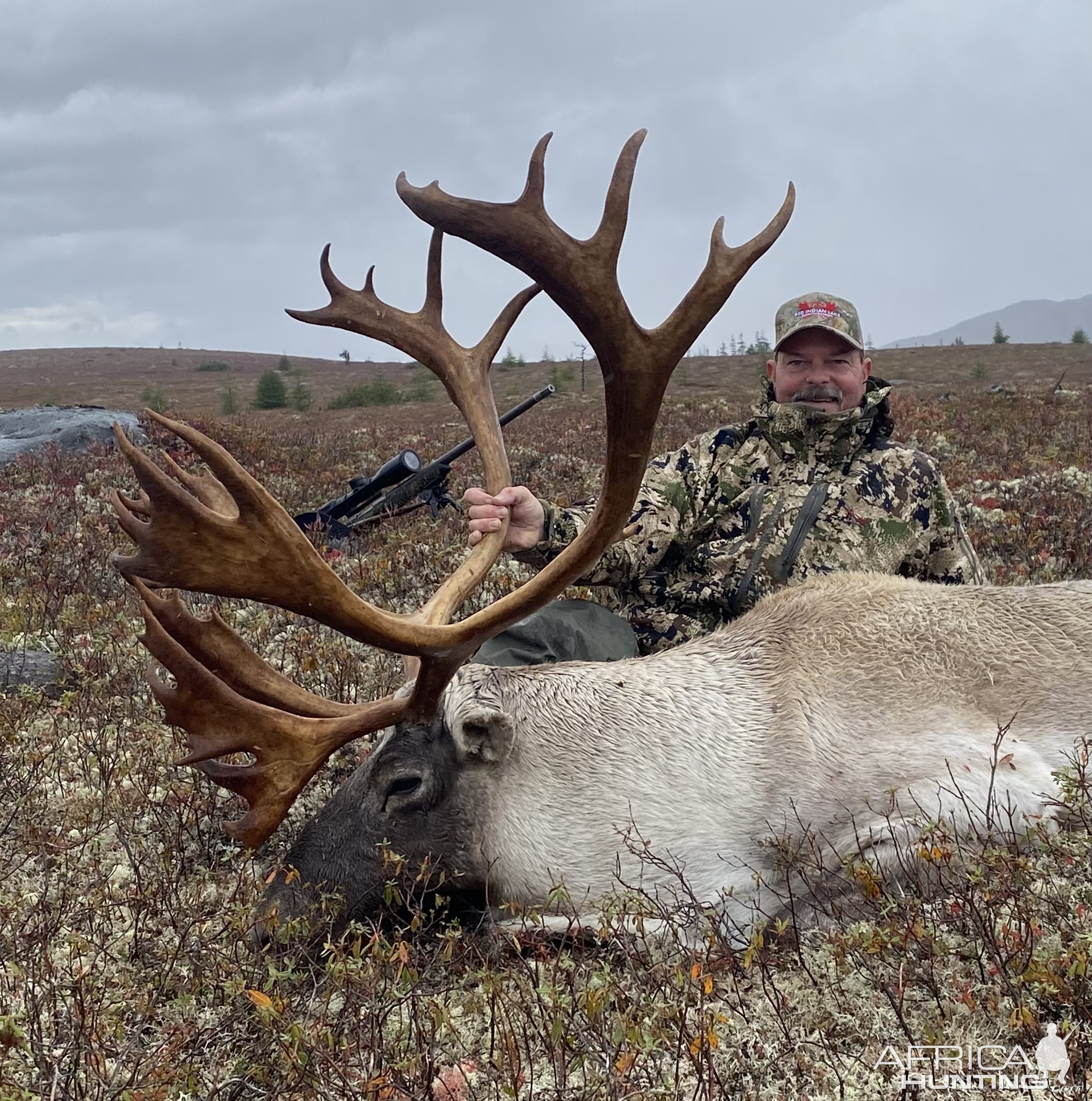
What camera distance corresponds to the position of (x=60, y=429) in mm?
14500

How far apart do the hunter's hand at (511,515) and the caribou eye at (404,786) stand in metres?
1.11

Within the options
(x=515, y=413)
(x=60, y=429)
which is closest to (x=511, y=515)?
(x=515, y=413)

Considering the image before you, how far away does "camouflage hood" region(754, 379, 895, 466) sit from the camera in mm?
5141

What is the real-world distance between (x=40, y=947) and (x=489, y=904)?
4.87ft

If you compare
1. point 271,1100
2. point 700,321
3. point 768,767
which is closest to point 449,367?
point 700,321

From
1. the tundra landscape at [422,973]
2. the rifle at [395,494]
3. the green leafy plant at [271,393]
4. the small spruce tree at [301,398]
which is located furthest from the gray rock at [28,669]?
the green leafy plant at [271,393]

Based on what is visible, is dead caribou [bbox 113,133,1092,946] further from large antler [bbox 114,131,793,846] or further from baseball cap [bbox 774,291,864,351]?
baseball cap [bbox 774,291,864,351]

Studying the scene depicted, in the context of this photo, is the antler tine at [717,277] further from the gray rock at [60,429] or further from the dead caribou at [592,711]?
the gray rock at [60,429]

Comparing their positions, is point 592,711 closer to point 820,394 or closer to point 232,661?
point 232,661

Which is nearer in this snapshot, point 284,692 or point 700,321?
point 700,321

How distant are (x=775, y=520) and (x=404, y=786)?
2.62m

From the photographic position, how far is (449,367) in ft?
14.7

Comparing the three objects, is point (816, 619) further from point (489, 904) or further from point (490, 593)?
point (490, 593)

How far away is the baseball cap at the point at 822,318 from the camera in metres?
5.07
